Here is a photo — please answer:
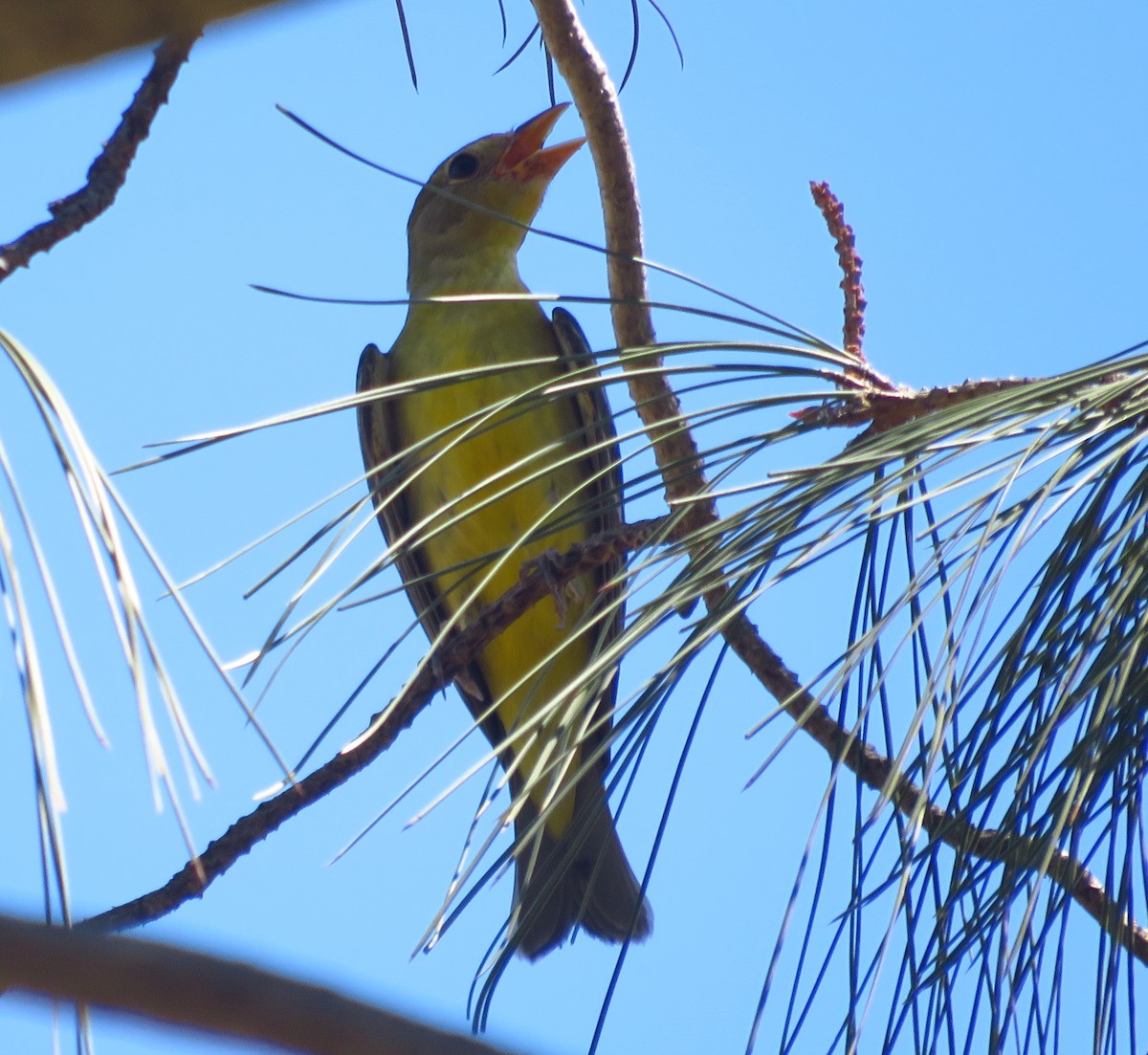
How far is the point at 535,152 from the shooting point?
549 cm

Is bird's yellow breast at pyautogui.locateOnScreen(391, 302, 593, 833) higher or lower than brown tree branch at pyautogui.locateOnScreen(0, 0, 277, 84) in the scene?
higher

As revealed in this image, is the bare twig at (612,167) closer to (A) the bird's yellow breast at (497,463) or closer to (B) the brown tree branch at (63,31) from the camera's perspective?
(A) the bird's yellow breast at (497,463)

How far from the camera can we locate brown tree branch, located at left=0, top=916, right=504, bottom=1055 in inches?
21.4

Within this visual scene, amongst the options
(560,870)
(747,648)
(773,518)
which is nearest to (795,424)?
(773,518)

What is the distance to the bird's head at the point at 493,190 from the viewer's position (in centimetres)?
548

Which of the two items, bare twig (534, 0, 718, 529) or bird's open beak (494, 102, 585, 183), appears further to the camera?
bird's open beak (494, 102, 585, 183)

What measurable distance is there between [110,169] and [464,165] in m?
3.65

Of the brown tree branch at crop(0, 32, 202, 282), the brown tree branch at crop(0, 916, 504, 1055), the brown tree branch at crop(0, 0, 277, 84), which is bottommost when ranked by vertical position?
the brown tree branch at crop(0, 916, 504, 1055)

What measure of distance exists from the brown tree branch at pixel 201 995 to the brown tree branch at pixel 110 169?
1.31m

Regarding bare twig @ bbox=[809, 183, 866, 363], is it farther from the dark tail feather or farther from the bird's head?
the bird's head

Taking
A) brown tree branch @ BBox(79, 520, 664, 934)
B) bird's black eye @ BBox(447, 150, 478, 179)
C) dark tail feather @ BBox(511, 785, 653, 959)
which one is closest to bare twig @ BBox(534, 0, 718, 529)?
brown tree branch @ BBox(79, 520, 664, 934)

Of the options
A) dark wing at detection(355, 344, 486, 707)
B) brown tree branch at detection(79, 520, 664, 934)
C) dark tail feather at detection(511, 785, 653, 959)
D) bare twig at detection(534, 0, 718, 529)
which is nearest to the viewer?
brown tree branch at detection(79, 520, 664, 934)

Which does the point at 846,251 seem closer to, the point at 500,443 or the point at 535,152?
the point at 500,443

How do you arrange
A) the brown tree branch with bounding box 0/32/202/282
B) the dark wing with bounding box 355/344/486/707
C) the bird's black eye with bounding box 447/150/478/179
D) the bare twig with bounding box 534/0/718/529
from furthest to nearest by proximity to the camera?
the bird's black eye with bounding box 447/150/478/179 → the dark wing with bounding box 355/344/486/707 → the bare twig with bounding box 534/0/718/529 → the brown tree branch with bounding box 0/32/202/282
